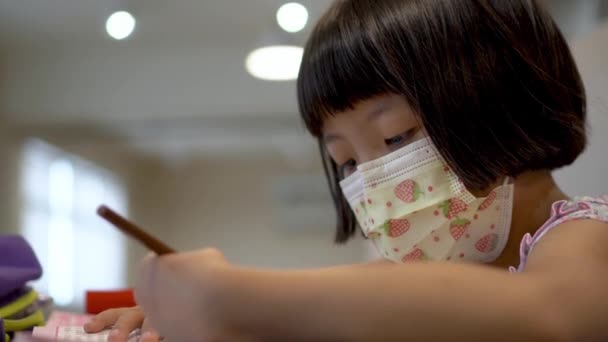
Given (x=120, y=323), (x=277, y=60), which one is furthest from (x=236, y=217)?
(x=120, y=323)

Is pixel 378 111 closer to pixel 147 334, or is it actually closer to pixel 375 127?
pixel 375 127

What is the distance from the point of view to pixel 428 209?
503 mm

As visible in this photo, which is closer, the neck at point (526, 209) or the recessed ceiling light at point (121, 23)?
the neck at point (526, 209)

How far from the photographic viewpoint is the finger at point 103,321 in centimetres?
46

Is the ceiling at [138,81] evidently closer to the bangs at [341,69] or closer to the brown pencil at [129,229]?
the bangs at [341,69]

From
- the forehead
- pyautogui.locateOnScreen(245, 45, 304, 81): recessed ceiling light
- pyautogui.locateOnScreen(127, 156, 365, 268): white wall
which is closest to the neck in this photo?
the forehead

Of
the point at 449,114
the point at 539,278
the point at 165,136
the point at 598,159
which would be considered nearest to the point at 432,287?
the point at 539,278

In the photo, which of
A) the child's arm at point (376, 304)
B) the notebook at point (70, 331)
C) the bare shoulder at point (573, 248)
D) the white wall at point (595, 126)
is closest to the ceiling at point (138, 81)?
the white wall at point (595, 126)

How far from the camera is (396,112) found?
49 cm

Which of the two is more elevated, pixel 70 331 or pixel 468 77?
pixel 468 77

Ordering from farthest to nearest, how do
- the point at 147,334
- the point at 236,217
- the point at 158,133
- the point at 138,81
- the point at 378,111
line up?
the point at 236,217
the point at 158,133
the point at 138,81
the point at 378,111
the point at 147,334

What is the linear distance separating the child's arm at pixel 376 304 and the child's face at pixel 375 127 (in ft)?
0.69

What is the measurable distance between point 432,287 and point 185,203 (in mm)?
3333

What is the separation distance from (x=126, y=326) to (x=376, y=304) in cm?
23
